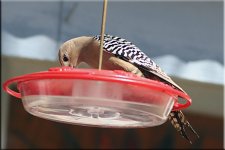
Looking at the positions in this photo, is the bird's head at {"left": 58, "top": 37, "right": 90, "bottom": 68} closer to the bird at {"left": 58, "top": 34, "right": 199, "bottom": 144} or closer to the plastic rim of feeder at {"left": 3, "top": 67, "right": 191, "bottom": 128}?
the bird at {"left": 58, "top": 34, "right": 199, "bottom": 144}

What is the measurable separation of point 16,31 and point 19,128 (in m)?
1.76

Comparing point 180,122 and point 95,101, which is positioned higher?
point 95,101

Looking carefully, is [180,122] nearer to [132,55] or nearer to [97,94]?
[132,55]

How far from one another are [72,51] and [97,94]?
2.75 feet

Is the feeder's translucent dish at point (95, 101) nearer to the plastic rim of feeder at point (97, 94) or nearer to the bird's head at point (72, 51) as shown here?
the plastic rim of feeder at point (97, 94)

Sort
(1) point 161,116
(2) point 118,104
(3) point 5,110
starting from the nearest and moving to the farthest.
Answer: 1. (2) point 118,104
2. (1) point 161,116
3. (3) point 5,110

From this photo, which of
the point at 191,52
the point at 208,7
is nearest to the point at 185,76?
the point at 191,52

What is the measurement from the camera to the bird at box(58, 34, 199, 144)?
2.13m

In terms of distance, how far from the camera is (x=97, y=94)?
1.56 m

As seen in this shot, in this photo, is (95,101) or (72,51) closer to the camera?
(95,101)

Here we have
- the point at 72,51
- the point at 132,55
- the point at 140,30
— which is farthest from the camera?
the point at 140,30

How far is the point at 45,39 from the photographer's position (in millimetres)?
4008

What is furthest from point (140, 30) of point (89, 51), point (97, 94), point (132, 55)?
point (97, 94)

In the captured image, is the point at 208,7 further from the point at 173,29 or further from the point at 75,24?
the point at 75,24
